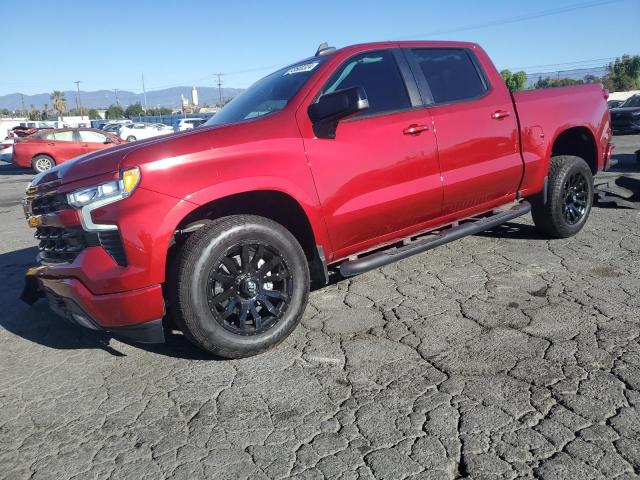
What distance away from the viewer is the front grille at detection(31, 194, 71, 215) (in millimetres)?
3307

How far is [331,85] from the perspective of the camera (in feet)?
13.0

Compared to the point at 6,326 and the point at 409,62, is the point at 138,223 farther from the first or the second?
the point at 409,62

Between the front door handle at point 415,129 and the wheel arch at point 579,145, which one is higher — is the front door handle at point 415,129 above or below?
above

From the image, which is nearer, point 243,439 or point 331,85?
point 243,439

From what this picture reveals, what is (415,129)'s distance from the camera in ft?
13.6

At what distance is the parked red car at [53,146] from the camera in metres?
18.6

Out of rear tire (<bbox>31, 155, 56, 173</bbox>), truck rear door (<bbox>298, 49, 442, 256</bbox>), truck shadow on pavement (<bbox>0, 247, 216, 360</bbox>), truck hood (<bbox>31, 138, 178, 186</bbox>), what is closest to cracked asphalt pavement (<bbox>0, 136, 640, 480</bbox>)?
truck shadow on pavement (<bbox>0, 247, 216, 360</bbox>)

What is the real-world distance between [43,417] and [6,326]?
177 centimetres

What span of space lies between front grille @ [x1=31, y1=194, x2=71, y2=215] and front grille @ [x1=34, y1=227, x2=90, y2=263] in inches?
4.5

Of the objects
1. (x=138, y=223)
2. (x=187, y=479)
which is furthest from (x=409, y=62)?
(x=187, y=479)

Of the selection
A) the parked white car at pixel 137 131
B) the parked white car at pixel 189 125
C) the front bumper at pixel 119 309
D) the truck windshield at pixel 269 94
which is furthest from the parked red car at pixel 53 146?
the front bumper at pixel 119 309

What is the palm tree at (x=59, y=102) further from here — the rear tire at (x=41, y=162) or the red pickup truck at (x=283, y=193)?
the red pickup truck at (x=283, y=193)

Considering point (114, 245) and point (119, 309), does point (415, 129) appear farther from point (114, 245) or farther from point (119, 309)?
point (119, 309)

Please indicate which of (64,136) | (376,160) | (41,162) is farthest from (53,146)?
(376,160)
